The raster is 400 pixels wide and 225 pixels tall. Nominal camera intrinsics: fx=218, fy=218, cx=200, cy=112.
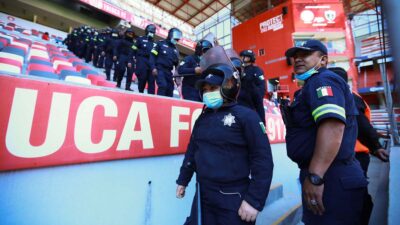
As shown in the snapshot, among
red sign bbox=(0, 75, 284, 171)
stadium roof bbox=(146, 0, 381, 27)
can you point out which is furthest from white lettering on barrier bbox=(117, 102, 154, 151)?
stadium roof bbox=(146, 0, 381, 27)

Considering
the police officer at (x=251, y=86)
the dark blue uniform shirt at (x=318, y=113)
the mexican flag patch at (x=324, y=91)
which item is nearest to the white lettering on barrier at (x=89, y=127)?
the dark blue uniform shirt at (x=318, y=113)

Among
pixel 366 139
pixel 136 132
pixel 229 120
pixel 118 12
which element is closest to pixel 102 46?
pixel 136 132

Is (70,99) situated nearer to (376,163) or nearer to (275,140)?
(275,140)

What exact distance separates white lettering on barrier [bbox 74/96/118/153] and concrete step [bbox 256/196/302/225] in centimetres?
156

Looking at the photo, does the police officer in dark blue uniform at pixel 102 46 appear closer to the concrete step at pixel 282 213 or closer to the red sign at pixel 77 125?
the red sign at pixel 77 125

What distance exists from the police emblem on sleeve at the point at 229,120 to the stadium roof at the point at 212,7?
17.1 meters

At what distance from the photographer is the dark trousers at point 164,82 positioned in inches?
145

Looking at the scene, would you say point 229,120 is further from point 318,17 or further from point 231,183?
point 318,17

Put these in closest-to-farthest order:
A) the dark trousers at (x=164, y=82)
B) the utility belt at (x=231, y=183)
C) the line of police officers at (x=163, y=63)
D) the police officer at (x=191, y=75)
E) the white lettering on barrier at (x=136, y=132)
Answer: the utility belt at (x=231, y=183), the white lettering on barrier at (x=136, y=132), the line of police officers at (x=163, y=63), the police officer at (x=191, y=75), the dark trousers at (x=164, y=82)

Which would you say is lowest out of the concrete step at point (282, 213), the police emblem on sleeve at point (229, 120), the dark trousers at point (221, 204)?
the concrete step at point (282, 213)

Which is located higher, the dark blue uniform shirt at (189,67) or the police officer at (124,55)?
the police officer at (124,55)

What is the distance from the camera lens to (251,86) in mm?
2654

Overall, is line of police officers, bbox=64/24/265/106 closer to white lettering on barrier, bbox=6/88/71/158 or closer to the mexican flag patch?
the mexican flag patch

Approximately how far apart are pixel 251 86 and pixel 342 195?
1.74m
